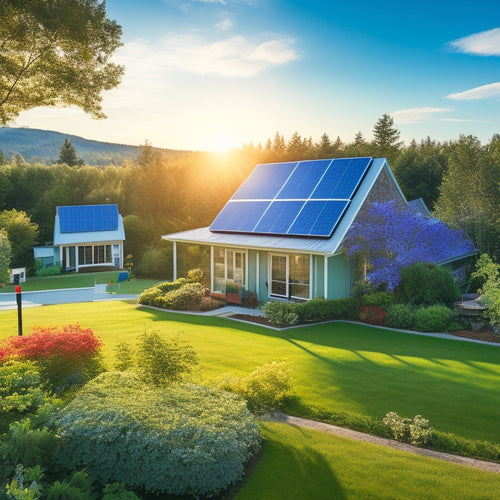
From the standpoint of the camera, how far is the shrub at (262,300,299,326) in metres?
15.8

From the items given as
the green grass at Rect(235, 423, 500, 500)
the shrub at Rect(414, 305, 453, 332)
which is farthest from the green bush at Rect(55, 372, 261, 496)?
the shrub at Rect(414, 305, 453, 332)

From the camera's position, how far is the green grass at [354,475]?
5.15 metres

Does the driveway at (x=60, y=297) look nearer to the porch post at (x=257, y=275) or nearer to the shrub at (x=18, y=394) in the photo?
the porch post at (x=257, y=275)

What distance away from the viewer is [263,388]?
8.02m

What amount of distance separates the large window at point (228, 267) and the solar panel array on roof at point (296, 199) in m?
1.04

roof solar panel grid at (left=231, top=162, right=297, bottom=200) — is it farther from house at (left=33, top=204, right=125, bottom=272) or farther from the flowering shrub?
house at (left=33, top=204, right=125, bottom=272)

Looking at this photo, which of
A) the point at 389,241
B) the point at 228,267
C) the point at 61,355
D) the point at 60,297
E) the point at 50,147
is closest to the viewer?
the point at 61,355

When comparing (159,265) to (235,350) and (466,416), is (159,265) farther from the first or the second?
(466,416)

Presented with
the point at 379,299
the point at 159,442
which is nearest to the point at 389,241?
the point at 379,299

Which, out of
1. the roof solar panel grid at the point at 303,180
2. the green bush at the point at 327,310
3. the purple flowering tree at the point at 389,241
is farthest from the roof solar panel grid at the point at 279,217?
the green bush at the point at 327,310

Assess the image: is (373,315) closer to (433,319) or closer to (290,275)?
(433,319)

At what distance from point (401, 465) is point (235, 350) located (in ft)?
20.3

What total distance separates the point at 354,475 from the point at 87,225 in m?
37.6

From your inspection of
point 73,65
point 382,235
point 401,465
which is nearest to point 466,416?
point 401,465
